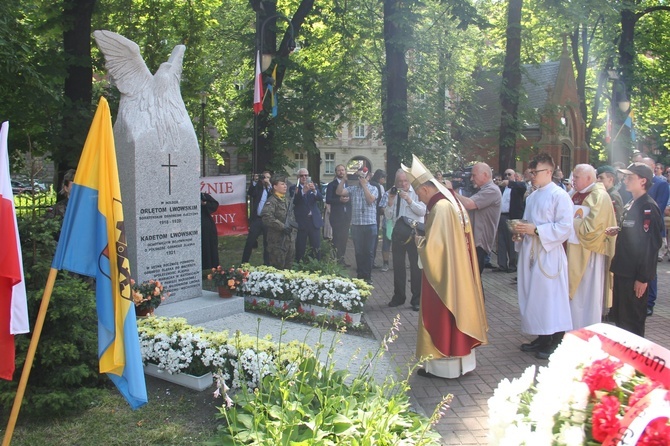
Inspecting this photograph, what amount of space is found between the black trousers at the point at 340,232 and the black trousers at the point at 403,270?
3431 millimetres

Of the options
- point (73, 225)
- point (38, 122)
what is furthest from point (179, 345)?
point (38, 122)

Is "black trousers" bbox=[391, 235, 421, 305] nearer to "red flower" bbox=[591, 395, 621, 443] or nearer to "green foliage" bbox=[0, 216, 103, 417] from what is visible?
"green foliage" bbox=[0, 216, 103, 417]

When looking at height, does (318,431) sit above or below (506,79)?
below

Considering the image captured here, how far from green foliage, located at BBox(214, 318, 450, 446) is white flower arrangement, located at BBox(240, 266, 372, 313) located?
349 centimetres

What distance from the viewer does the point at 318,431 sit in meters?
3.60

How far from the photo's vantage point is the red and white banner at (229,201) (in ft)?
50.9

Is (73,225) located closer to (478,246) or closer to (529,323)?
(529,323)

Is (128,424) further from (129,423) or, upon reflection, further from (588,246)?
(588,246)

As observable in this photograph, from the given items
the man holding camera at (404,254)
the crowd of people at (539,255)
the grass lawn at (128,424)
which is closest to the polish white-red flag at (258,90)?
the man holding camera at (404,254)

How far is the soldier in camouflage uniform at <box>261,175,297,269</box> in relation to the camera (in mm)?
10086

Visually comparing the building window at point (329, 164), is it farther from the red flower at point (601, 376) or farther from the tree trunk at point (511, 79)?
the red flower at point (601, 376)

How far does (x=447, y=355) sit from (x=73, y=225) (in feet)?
12.0

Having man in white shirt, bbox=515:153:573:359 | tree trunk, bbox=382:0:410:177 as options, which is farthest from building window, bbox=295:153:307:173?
man in white shirt, bbox=515:153:573:359

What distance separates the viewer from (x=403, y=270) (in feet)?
30.4
